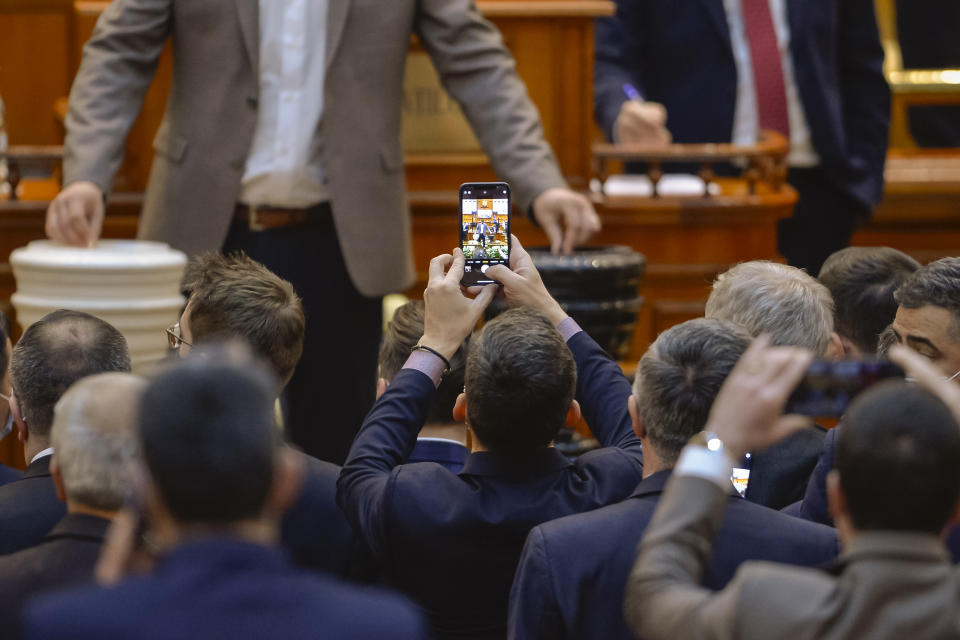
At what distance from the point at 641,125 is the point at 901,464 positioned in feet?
8.95

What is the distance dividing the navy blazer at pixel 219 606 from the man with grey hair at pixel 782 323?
1.18 metres

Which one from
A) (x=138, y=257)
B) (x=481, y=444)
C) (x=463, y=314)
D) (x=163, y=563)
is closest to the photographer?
(x=163, y=563)

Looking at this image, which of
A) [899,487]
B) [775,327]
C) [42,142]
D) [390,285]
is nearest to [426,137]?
[390,285]

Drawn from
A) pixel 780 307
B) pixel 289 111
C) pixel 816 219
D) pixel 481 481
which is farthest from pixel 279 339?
→ pixel 816 219

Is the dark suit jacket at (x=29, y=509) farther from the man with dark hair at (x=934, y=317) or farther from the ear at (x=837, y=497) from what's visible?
the man with dark hair at (x=934, y=317)

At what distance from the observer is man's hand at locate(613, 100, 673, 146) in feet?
12.8

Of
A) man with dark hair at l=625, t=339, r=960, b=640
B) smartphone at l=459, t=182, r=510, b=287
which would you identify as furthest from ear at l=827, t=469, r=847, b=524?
smartphone at l=459, t=182, r=510, b=287

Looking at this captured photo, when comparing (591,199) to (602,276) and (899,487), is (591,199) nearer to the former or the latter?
(602,276)

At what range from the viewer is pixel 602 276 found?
10.7ft

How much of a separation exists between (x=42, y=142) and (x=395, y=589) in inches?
130

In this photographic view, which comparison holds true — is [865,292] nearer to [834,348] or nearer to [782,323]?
[834,348]

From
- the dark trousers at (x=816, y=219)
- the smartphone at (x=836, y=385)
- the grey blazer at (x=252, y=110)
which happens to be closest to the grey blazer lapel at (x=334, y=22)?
the grey blazer at (x=252, y=110)

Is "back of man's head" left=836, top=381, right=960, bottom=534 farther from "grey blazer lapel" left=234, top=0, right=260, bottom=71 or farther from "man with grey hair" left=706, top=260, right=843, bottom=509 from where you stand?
"grey blazer lapel" left=234, top=0, right=260, bottom=71

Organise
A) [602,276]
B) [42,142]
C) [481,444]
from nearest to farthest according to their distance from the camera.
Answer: [481,444] → [602,276] → [42,142]
